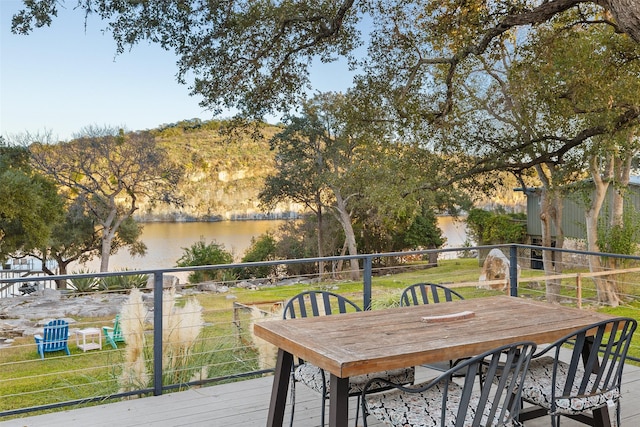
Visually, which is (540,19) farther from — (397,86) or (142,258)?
(142,258)

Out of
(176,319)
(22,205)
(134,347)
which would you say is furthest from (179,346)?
(22,205)

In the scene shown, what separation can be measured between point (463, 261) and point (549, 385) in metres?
23.0

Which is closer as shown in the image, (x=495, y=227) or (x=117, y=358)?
(x=117, y=358)

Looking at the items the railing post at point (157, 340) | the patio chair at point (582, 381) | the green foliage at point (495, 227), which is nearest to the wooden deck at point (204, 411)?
the railing post at point (157, 340)

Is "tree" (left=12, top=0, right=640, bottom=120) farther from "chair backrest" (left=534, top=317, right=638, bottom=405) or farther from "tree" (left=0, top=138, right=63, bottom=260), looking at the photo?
"tree" (left=0, top=138, right=63, bottom=260)

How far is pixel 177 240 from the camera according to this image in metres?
28.4

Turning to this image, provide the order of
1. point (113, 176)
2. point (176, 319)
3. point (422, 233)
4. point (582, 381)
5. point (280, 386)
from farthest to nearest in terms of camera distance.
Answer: point (422, 233) → point (113, 176) → point (176, 319) → point (280, 386) → point (582, 381)

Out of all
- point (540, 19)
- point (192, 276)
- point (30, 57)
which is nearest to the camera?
point (540, 19)

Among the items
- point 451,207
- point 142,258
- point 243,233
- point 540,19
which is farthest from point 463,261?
point 540,19

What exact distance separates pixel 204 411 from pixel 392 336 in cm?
142

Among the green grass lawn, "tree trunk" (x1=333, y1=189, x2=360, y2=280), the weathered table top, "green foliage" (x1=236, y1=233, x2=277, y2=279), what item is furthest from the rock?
"green foliage" (x1=236, y1=233, x2=277, y2=279)

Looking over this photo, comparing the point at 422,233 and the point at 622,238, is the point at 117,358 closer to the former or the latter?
the point at 622,238

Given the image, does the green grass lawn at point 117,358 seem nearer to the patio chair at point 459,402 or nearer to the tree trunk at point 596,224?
the tree trunk at point 596,224

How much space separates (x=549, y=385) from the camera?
8.61 feet
